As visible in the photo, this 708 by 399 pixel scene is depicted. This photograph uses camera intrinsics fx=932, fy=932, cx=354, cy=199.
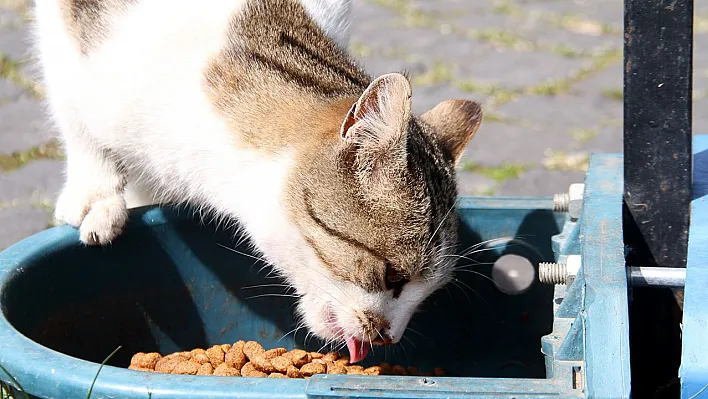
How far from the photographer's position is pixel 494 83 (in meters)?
3.49

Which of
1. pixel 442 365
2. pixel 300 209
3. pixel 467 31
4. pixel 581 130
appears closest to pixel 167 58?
pixel 300 209

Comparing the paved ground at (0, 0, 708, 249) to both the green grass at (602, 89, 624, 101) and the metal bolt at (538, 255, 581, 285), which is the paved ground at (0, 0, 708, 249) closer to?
the green grass at (602, 89, 624, 101)

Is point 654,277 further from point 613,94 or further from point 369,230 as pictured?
point 613,94

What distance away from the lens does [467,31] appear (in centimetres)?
402

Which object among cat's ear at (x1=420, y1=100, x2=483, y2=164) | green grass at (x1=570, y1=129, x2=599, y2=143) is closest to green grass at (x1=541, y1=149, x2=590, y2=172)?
green grass at (x1=570, y1=129, x2=599, y2=143)

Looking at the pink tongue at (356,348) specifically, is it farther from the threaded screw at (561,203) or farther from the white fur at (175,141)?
the threaded screw at (561,203)

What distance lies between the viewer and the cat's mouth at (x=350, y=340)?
1.57m

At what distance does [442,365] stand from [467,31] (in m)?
2.40

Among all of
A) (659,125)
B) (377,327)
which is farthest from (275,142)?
(659,125)

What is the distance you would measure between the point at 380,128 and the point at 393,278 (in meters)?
0.27

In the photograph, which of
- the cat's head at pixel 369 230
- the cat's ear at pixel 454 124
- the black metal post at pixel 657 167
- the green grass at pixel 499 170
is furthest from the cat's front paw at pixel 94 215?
the green grass at pixel 499 170

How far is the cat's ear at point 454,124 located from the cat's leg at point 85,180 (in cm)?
62

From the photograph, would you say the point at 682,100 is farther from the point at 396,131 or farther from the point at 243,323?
the point at 243,323

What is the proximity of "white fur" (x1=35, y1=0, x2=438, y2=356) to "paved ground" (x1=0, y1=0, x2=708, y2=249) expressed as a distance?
2.51 ft
